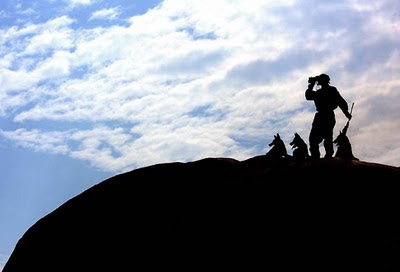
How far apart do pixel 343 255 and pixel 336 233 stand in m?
0.46

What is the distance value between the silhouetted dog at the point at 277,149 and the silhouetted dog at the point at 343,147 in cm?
139

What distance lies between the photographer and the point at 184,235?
1207 cm

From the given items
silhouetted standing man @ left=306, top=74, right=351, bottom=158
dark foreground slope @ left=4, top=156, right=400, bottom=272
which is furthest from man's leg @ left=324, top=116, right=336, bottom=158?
dark foreground slope @ left=4, top=156, right=400, bottom=272

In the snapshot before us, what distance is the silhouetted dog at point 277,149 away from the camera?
13.8 metres

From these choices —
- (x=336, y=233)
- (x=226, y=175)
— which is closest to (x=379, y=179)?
(x=336, y=233)

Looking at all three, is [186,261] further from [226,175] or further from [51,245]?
[51,245]

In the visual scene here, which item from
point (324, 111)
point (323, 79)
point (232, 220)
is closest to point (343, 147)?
point (324, 111)

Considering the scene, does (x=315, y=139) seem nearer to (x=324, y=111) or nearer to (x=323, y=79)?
(x=324, y=111)

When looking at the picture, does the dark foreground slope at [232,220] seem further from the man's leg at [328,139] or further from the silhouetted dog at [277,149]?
the man's leg at [328,139]

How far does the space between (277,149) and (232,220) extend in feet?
9.61

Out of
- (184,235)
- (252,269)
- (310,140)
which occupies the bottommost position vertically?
(252,269)

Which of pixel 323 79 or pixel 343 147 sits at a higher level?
pixel 323 79

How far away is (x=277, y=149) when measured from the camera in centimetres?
1408

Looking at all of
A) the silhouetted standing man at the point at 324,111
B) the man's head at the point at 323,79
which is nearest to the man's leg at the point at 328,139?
the silhouetted standing man at the point at 324,111
